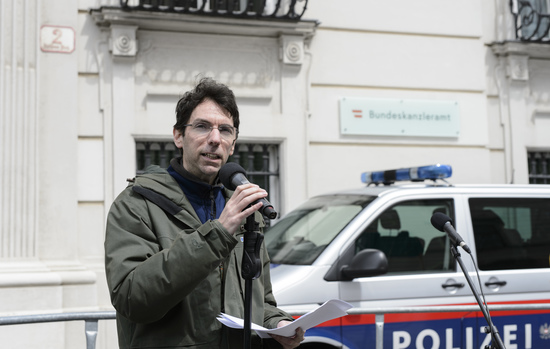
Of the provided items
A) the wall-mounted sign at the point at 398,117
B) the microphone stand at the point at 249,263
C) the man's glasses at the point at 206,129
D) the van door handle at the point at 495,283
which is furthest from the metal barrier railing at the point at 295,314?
the wall-mounted sign at the point at 398,117

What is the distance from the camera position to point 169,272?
1960mm

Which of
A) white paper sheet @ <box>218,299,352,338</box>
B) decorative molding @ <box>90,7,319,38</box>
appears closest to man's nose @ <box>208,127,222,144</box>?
white paper sheet @ <box>218,299,352,338</box>

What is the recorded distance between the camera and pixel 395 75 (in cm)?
862

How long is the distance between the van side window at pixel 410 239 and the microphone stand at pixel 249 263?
8.39 ft

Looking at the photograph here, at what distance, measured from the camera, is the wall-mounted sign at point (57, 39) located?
721 centimetres

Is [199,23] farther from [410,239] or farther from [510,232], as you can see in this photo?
[510,232]

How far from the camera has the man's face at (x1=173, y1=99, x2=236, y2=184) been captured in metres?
2.31

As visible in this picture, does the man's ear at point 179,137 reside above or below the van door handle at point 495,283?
above

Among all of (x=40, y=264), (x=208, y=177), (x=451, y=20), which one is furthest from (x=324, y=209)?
(x=451, y=20)

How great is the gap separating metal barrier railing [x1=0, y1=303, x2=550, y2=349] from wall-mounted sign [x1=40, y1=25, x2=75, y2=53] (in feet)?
14.5

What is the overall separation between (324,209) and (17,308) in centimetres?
344

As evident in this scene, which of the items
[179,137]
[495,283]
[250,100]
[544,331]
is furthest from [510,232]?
[250,100]

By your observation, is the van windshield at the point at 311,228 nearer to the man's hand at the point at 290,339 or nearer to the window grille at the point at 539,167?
the man's hand at the point at 290,339

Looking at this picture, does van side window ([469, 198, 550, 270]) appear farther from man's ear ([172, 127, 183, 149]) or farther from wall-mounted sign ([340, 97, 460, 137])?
wall-mounted sign ([340, 97, 460, 137])
